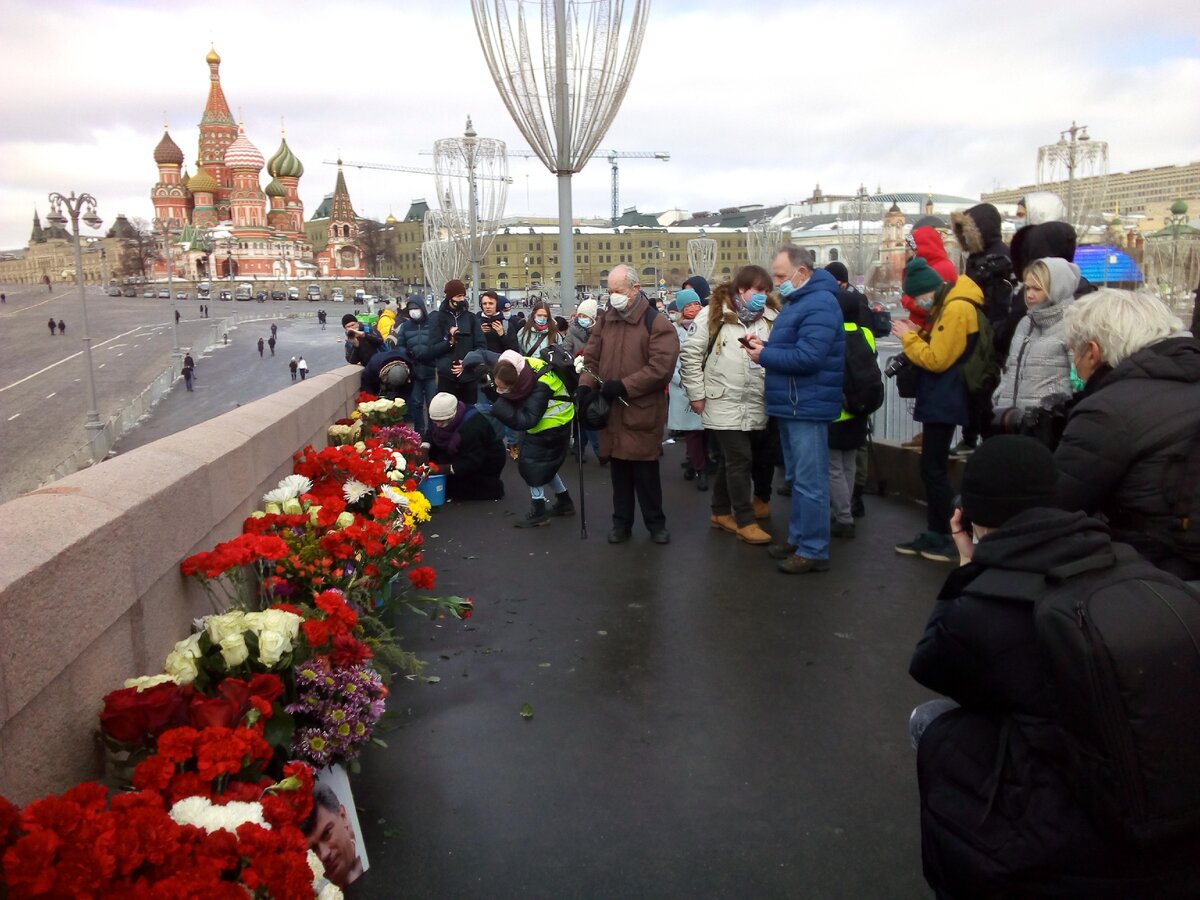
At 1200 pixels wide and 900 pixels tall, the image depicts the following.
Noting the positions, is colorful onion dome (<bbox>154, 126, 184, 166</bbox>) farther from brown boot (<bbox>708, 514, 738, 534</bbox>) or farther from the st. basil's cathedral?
brown boot (<bbox>708, 514, 738, 534</bbox>)

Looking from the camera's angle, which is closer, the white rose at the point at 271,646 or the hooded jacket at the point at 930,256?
the white rose at the point at 271,646

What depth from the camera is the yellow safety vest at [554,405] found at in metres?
7.47

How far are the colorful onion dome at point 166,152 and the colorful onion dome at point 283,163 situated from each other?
1137 centimetres

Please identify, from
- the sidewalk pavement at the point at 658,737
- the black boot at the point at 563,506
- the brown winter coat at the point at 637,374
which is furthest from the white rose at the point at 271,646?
the black boot at the point at 563,506

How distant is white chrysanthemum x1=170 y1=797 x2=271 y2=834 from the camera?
201cm

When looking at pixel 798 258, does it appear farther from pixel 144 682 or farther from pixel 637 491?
pixel 144 682

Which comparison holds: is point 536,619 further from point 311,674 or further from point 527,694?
point 311,674

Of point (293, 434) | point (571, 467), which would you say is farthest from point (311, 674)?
point (571, 467)

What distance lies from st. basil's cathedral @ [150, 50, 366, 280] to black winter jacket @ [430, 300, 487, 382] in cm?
10982

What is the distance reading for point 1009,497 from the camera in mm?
2096

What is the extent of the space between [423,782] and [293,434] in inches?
131

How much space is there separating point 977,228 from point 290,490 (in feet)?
15.5

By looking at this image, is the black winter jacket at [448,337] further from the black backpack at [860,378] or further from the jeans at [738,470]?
the black backpack at [860,378]

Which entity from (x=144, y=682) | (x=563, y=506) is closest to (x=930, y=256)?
(x=563, y=506)
